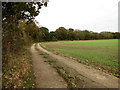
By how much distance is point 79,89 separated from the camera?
3936 mm

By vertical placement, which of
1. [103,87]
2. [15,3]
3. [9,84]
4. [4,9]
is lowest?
[103,87]

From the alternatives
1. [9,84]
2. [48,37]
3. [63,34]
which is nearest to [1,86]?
[9,84]

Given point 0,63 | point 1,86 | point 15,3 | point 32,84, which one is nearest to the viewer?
point 1,86

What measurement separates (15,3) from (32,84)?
5934 mm

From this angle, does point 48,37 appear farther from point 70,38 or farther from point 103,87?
point 103,87

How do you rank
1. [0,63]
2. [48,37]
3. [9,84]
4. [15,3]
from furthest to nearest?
1. [48,37]
2. [15,3]
3. [0,63]
4. [9,84]

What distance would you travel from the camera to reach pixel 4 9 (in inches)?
247

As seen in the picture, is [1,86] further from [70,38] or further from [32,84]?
[70,38]

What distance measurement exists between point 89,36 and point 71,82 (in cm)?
11815

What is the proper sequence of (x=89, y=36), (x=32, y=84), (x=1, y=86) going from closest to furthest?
(x=1, y=86) → (x=32, y=84) → (x=89, y=36)

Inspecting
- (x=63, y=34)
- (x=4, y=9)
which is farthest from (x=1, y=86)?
(x=63, y=34)

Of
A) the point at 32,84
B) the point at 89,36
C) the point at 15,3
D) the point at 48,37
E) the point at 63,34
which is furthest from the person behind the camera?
the point at 89,36

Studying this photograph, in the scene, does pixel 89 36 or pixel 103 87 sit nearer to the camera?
pixel 103 87

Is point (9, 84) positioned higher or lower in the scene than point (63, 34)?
lower
